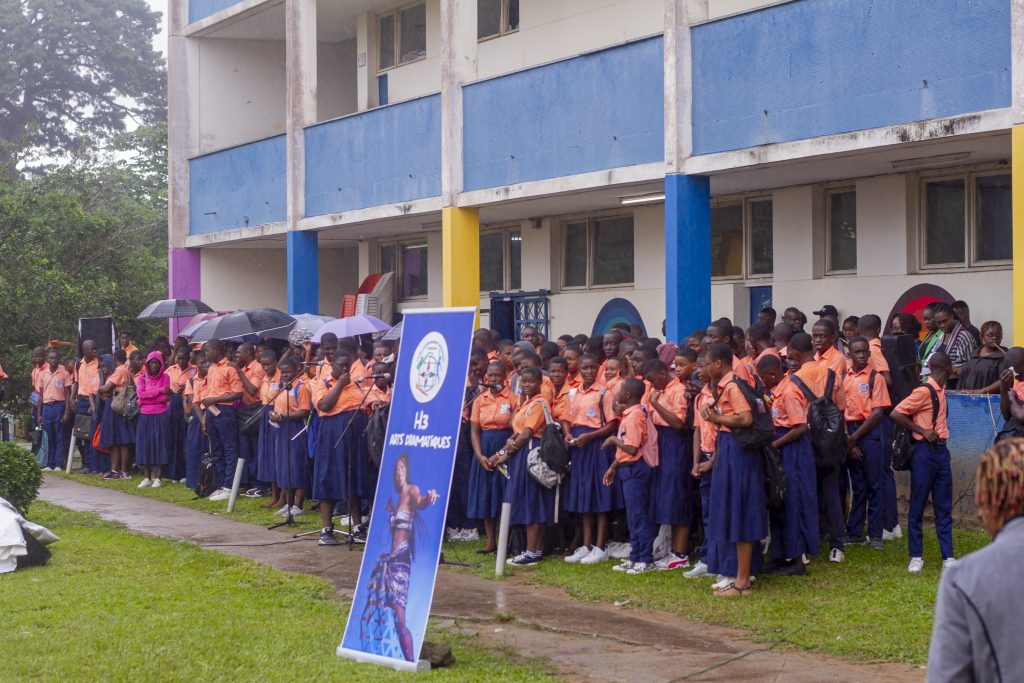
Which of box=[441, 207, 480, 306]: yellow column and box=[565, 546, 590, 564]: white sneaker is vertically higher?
box=[441, 207, 480, 306]: yellow column

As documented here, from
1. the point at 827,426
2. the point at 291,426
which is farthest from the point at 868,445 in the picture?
the point at 291,426

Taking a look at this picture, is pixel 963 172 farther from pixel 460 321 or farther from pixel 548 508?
pixel 460 321

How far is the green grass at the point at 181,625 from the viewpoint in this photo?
708cm

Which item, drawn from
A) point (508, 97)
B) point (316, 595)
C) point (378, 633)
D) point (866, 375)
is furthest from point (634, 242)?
point (378, 633)

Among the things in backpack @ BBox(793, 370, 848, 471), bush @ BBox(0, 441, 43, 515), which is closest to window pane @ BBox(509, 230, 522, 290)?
bush @ BBox(0, 441, 43, 515)

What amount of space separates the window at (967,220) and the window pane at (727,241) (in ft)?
9.39

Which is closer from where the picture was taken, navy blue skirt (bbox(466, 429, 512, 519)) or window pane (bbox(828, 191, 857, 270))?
navy blue skirt (bbox(466, 429, 512, 519))

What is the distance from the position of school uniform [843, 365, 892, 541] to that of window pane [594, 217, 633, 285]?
8224 mm

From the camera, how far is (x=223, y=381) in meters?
15.1

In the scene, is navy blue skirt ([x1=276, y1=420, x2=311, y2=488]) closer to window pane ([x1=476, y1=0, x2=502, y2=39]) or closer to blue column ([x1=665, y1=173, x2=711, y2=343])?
blue column ([x1=665, y1=173, x2=711, y2=343])

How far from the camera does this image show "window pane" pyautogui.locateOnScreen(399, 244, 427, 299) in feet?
73.8

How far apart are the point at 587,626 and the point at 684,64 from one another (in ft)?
24.2

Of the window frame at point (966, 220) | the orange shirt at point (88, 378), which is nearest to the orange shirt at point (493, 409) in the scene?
the window frame at point (966, 220)

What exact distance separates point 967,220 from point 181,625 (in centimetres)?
968
